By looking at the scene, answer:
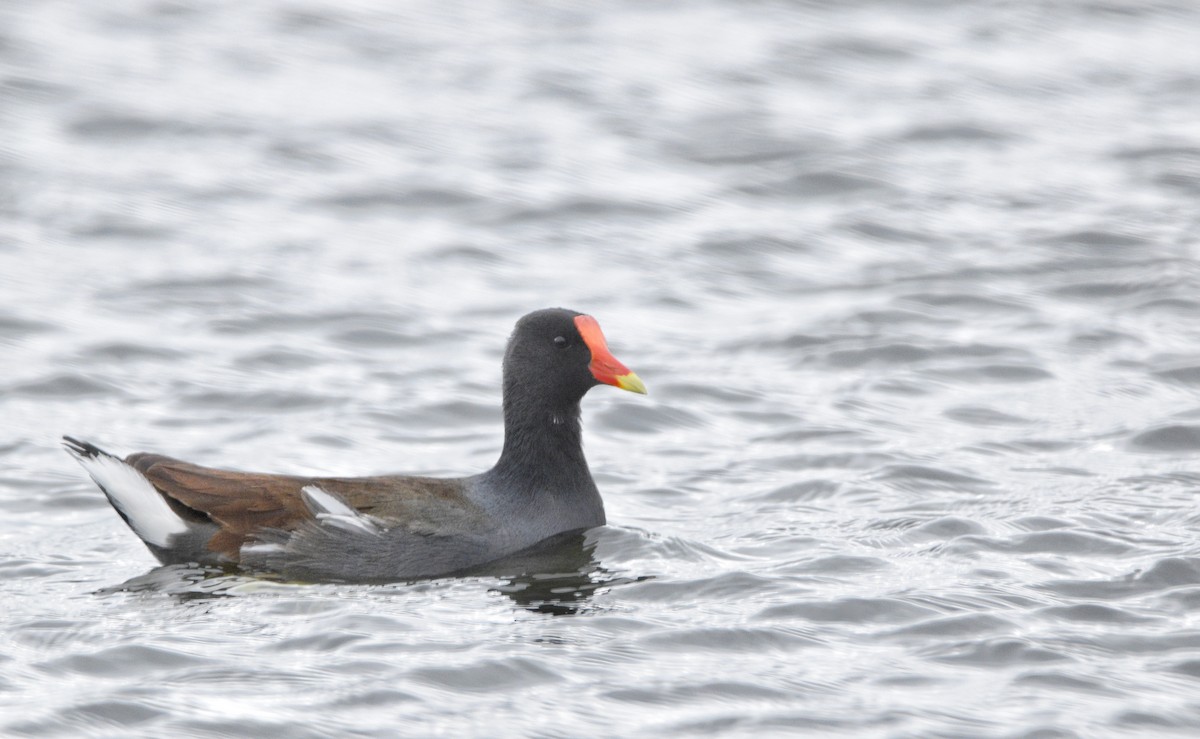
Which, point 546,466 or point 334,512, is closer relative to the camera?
point 334,512

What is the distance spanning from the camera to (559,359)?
851 centimetres

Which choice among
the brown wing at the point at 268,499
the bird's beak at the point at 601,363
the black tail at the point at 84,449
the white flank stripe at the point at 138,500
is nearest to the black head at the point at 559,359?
the bird's beak at the point at 601,363

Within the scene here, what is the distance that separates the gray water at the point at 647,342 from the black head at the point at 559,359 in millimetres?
734

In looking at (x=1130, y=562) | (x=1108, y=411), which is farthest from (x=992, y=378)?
(x=1130, y=562)

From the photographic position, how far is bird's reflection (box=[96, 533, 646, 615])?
7.77 m

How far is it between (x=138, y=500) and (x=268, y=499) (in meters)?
0.55

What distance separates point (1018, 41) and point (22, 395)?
31.9ft

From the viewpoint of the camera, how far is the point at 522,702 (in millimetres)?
6773

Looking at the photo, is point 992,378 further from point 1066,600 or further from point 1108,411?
point 1066,600

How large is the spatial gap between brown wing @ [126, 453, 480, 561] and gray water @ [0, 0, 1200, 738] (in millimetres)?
301

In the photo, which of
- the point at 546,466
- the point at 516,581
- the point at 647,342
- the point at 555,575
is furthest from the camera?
the point at 647,342

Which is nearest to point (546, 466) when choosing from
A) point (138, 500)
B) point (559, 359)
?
point (559, 359)

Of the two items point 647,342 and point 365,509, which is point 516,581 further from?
point 647,342

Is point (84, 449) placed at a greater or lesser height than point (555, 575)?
greater
